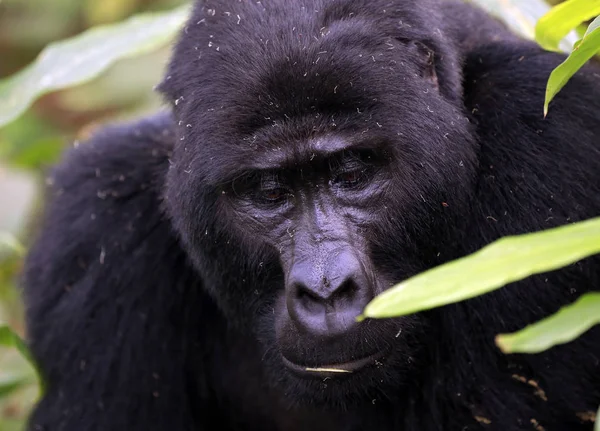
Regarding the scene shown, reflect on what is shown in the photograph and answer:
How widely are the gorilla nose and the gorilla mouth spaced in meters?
0.18

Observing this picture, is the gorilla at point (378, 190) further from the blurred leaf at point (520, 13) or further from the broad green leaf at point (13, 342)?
the broad green leaf at point (13, 342)

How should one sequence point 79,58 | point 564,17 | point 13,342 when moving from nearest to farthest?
point 564,17
point 13,342
point 79,58

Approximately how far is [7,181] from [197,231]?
3738 millimetres

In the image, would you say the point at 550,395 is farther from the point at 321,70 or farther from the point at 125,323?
the point at 125,323

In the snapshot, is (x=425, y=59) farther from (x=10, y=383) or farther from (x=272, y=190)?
(x=10, y=383)

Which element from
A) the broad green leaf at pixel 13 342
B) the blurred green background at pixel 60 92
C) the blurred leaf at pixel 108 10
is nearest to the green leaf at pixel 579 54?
the broad green leaf at pixel 13 342

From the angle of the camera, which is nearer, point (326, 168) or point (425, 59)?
point (326, 168)

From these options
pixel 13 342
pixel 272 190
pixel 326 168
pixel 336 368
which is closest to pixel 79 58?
pixel 13 342

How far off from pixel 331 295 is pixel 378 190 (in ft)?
1.65

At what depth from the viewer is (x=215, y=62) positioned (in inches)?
135

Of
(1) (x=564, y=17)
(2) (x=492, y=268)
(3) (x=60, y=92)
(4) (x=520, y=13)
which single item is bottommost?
(3) (x=60, y=92)

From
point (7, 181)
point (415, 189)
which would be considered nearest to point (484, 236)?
point (415, 189)

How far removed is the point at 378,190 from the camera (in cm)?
331

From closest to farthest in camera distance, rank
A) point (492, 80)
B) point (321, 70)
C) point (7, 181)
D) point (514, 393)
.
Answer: point (321, 70), point (514, 393), point (492, 80), point (7, 181)
